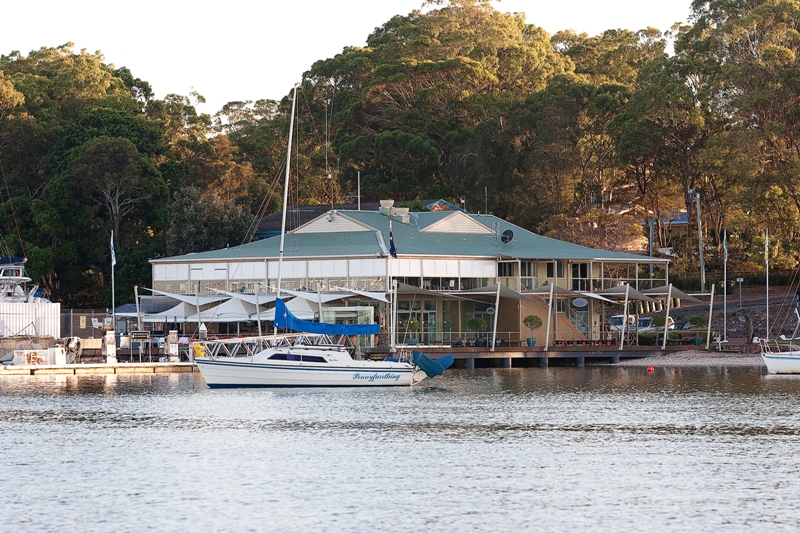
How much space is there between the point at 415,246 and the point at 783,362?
2145 centimetres

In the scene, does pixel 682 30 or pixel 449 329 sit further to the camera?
pixel 682 30

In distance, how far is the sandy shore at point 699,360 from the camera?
230 ft

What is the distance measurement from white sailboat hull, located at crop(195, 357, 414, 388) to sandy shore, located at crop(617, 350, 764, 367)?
72.9 ft

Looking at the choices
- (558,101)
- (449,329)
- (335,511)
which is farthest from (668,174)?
(335,511)

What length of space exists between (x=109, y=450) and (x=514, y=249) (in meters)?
43.2

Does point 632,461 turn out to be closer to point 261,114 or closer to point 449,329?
point 449,329

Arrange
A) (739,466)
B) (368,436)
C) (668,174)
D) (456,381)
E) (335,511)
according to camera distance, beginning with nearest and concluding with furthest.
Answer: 1. (335,511)
2. (739,466)
3. (368,436)
4. (456,381)
5. (668,174)

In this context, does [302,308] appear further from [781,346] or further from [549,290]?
[781,346]

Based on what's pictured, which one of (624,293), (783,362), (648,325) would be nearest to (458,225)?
(624,293)

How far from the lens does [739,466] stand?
3114 centimetres

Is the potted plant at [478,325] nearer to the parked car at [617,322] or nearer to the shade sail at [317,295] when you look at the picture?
the shade sail at [317,295]

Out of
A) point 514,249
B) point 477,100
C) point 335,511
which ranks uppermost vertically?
point 477,100

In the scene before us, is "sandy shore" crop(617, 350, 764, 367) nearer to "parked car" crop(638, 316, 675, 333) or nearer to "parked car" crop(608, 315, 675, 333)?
"parked car" crop(638, 316, 675, 333)

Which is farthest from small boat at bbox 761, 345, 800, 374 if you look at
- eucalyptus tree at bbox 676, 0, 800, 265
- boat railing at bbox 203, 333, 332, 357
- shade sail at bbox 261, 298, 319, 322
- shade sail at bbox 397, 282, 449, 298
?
shade sail at bbox 261, 298, 319, 322
